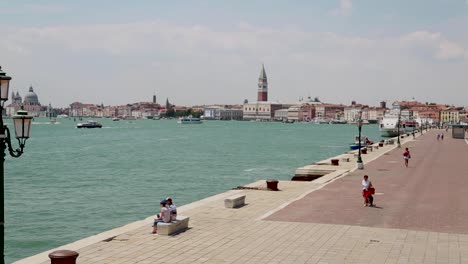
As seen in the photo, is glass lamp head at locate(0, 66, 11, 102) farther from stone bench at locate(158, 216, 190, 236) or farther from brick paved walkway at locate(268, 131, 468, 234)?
brick paved walkway at locate(268, 131, 468, 234)

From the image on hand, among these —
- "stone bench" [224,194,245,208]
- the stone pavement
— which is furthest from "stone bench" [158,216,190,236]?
"stone bench" [224,194,245,208]

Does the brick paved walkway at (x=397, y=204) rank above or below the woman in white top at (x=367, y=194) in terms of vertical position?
below

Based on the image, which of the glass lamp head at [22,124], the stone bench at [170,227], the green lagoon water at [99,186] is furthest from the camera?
the green lagoon water at [99,186]

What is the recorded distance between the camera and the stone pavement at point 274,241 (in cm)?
1305

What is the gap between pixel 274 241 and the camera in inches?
583

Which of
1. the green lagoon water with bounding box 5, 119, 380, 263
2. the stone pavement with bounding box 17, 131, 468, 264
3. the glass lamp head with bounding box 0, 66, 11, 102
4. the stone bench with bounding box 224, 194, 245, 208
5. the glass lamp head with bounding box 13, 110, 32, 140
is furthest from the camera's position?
the green lagoon water with bounding box 5, 119, 380, 263

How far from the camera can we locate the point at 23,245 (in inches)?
882

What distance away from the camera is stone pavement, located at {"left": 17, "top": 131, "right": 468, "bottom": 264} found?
1305 centimetres

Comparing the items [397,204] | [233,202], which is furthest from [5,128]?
[397,204]

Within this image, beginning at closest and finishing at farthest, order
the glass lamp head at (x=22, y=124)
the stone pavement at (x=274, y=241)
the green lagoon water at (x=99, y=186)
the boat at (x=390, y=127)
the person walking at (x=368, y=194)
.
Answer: the glass lamp head at (x=22, y=124) < the stone pavement at (x=274, y=241) < the person walking at (x=368, y=194) < the green lagoon water at (x=99, y=186) < the boat at (x=390, y=127)

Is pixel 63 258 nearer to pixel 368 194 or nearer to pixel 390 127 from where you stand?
pixel 368 194

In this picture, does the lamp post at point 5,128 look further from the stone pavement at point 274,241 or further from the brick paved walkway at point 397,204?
the brick paved walkway at point 397,204

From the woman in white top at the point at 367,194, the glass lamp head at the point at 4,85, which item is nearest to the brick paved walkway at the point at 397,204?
the woman in white top at the point at 367,194

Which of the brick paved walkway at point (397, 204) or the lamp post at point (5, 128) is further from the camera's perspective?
the brick paved walkway at point (397, 204)
